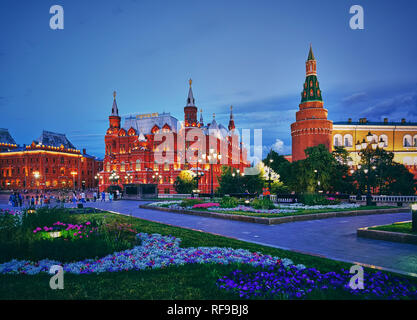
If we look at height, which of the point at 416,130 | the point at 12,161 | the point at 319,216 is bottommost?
the point at 319,216

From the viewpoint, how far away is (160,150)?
2633 inches

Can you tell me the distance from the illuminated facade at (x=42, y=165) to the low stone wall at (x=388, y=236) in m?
88.1

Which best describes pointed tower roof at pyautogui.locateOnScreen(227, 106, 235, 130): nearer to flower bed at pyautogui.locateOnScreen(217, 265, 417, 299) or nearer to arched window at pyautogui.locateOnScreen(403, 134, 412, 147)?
arched window at pyautogui.locateOnScreen(403, 134, 412, 147)

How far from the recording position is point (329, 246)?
938cm

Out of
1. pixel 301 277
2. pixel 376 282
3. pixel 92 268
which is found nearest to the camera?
pixel 376 282

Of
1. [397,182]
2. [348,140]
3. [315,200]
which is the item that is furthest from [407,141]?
[315,200]

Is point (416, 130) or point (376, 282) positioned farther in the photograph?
point (416, 130)

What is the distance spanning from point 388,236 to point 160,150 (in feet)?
197

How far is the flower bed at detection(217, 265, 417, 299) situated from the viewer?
17.0 feet

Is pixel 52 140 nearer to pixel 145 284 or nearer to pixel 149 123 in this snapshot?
pixel 149 123

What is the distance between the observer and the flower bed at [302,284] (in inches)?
205
